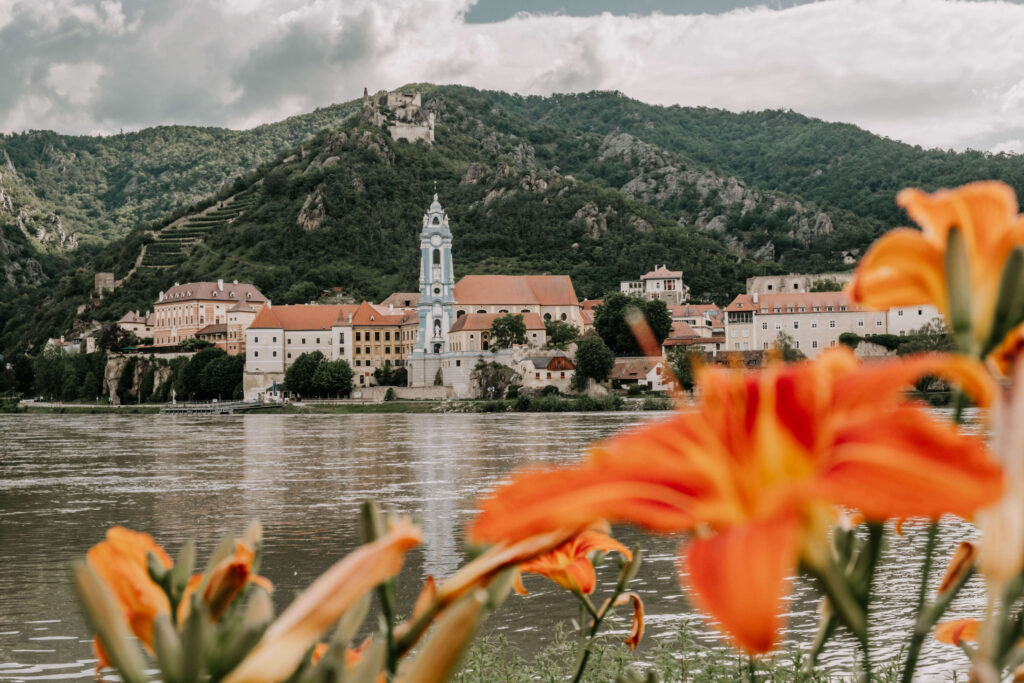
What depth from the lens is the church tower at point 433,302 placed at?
99.6 m

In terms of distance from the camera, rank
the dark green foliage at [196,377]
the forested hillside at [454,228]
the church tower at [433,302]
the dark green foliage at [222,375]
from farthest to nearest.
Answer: the forested hillside at [454,228] → the dark green foliage at [196,377] → the dark green foliage at [222,375] → the church tower at [433,302]

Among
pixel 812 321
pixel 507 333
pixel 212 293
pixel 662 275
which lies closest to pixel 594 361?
pixel 507 333

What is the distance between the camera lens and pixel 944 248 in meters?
0.86

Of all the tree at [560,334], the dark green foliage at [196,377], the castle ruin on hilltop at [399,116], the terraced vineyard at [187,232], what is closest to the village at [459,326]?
the tree at [560,334]

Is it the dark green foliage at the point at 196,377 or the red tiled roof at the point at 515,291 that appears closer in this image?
the dark green foliage at the point at 196,377

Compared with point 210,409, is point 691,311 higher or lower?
higher

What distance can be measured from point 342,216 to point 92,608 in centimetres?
15297

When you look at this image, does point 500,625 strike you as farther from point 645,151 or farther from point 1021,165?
point 645,151

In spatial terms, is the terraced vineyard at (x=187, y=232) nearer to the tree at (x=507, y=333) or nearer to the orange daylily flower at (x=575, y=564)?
the tree at (x=507, y=333)

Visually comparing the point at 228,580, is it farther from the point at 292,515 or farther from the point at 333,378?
the point at 333,378

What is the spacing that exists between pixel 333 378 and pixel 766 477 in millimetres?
98102

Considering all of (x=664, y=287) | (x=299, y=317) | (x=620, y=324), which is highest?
(x=664, y=287)

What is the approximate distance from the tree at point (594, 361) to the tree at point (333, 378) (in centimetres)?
2599

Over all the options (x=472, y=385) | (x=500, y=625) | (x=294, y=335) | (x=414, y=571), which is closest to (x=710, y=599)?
(x=500, y=625)
